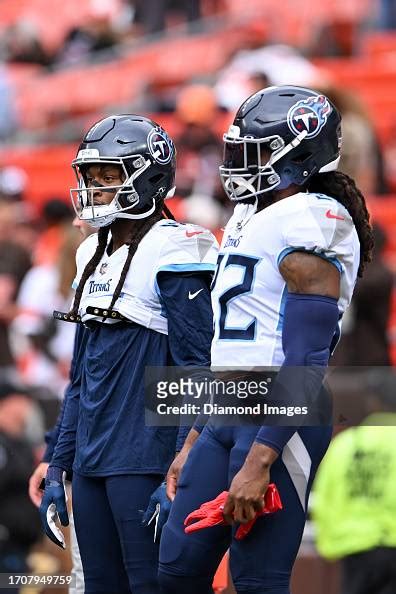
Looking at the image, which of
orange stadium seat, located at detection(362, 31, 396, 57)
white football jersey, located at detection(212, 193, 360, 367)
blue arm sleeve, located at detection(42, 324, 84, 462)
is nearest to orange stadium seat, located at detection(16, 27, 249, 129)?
orange stadium seat, located at detection(362, 31, 396, 57)

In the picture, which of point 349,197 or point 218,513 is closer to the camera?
point 218,513

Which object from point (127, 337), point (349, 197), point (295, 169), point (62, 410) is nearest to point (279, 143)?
point (295, 169)

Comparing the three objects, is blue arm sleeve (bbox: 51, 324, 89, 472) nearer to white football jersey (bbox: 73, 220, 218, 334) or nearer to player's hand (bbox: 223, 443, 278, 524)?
white football jersey (bbox: 73, 220, 218, 334)

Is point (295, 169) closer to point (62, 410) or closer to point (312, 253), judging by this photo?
point (312, 253)

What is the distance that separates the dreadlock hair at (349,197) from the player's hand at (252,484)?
68cm

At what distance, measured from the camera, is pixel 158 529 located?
13.6 ft

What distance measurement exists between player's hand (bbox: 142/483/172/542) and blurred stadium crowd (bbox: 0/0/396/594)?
3.30m

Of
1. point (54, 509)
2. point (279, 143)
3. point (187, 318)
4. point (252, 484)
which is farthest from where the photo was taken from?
point (54, 509)

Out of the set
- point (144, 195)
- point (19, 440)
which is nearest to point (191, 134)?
point (19, 440)

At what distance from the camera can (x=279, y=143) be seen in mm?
4086

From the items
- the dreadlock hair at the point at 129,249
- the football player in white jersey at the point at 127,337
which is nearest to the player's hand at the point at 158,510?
the football player in white jersey at the point at 127,337

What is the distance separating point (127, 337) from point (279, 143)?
2.47ft

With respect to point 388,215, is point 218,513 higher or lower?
higher

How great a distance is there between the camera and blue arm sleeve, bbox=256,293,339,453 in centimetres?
386
